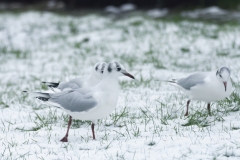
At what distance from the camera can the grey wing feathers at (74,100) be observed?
4125 mm

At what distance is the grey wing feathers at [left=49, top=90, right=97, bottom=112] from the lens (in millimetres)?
4125

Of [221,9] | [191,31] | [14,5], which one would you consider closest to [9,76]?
[191,31]

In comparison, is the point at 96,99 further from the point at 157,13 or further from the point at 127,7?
the point at 127,7

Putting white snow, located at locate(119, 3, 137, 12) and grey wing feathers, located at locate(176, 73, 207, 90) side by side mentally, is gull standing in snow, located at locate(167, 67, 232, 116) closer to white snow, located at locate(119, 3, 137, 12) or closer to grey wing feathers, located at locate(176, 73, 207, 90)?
grey wing feathers, located at locate(176, 73, 207, 90)

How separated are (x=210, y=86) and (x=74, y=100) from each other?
63.2 inches

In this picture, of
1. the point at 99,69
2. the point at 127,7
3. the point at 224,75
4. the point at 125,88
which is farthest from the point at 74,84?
the point at 127,7

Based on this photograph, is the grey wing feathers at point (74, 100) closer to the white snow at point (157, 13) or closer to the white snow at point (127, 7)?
the white snow at point (157, 13)

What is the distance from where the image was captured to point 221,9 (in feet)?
55.8

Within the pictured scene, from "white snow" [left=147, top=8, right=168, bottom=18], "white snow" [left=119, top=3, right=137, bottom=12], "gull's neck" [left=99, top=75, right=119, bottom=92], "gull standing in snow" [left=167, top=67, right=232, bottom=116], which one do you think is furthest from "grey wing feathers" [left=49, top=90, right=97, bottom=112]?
"white snow" [left=119, top=3, right=137, bottom=12]

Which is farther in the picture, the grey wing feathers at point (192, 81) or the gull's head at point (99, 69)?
the gull's head at point (99, 69)

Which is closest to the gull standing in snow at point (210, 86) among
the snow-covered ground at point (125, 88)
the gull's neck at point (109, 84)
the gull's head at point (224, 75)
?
the gull's head at point (224, 75)

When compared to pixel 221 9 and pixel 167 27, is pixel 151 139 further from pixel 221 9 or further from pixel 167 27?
pixel 221 9

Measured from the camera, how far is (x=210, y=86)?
478 centimetres

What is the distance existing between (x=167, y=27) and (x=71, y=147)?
27.5 ft
